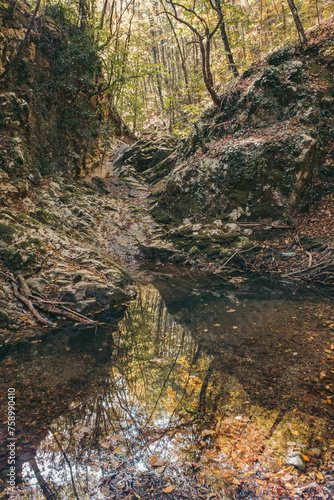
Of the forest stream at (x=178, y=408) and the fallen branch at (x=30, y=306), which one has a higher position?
the fallen branch at (x=30, y=306)

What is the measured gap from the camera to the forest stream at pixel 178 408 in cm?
236

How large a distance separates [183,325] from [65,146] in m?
11.7

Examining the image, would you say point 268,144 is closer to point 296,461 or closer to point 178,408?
point 178,408

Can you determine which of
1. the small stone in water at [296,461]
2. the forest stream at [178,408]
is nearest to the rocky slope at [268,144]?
the forest stream at [178,408]

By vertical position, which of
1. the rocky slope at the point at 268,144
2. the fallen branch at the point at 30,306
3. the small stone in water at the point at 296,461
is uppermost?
the rocky slope at the point at 268,144

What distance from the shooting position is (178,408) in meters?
3.25

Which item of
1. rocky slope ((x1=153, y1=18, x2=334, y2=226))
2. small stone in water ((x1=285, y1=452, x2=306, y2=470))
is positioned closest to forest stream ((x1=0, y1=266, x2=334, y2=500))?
small stone in water ((x1=285, y1=452, x2=306, y2=470))

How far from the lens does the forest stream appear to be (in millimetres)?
2359

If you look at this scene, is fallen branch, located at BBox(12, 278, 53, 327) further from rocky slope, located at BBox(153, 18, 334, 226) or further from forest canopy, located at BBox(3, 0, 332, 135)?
forest canopy, located at BBox(3, 0, 332, 135)

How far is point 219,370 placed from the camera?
3980mm

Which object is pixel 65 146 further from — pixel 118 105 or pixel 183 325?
pixel 183 325

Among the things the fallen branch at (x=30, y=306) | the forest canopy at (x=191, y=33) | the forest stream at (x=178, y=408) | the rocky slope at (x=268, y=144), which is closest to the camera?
the forest stream at (x=178, y=408)

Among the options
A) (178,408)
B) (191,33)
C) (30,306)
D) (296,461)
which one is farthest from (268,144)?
(296,461)

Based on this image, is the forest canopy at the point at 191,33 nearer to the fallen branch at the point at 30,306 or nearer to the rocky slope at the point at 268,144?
the rocky slope at the point at 268,144
